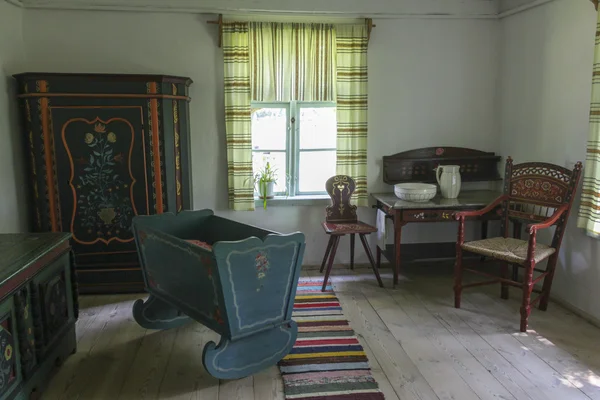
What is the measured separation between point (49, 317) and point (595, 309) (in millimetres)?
3404

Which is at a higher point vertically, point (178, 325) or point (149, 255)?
point (149, 255)

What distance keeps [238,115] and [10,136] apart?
5.66 feet

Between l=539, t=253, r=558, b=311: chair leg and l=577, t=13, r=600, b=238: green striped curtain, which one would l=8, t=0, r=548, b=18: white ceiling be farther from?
l=539, t=253, r=558, b=311: chair leg

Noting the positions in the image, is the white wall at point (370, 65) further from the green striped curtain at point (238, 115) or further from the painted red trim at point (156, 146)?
the painted red trim at point (156, 146)

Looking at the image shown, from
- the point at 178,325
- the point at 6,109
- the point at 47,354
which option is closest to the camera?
the point at 47,354

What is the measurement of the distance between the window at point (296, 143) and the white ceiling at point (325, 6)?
0.80 meters

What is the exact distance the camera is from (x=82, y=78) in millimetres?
3545

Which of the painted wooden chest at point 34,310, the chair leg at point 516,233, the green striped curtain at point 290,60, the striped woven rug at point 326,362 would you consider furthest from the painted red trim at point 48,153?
the chair leg at point 516,233

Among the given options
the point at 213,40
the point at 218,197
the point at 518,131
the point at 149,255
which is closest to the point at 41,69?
the point at 213,40

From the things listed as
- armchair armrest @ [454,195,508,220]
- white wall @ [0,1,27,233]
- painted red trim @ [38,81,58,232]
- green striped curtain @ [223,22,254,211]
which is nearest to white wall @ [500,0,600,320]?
armchair armrest @ [454,195,508,220]

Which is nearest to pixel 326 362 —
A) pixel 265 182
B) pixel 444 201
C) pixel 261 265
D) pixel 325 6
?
pixel 261 265

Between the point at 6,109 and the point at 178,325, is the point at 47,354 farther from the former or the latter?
the point at 6,109

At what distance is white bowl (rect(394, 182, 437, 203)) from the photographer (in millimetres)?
3965

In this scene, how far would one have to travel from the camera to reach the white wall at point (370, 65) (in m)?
3.98
